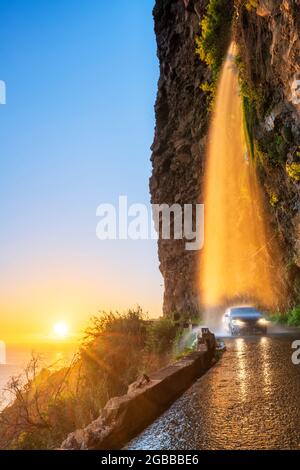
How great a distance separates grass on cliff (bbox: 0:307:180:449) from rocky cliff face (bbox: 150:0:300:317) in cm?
1022

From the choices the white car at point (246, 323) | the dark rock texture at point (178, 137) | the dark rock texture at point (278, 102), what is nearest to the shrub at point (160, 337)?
the white car at point (246, 323)

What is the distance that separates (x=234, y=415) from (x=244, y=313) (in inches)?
534

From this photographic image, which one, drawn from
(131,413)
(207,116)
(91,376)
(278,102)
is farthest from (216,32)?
(131,413)

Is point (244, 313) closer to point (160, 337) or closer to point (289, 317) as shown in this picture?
point (160, 337)

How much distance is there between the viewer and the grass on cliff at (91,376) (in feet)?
27.5

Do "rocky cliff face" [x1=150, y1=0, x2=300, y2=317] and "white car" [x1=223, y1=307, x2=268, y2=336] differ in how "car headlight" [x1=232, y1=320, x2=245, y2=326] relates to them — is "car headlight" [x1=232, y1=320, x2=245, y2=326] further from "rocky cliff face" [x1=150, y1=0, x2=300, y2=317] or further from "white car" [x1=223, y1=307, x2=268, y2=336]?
"rocky cliff face" [x1=150, y1=0, x2=300, y2=317]

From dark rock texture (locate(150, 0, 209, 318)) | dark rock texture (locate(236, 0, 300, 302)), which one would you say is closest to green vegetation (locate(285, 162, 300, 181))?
dark rock texture (locate(236, 0, 300, 302))

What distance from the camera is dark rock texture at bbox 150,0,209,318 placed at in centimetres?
4046

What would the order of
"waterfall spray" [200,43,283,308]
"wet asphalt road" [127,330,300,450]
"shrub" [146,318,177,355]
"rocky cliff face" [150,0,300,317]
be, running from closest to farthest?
"wet asphalt road" [127,330,300,450]
"shrub" [146,318,177,355]
"rocky cliff face" [150,0,300,317]
"waterfall spray" [200,43,283,308]

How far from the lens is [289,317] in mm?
23766

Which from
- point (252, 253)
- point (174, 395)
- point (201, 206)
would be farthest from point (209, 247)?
point (174, 395)

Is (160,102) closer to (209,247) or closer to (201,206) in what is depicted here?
(201,206)

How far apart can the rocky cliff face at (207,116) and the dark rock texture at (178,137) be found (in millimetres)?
107
